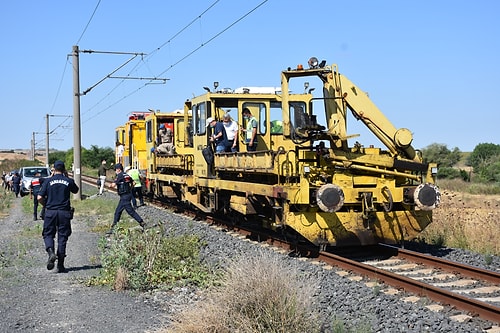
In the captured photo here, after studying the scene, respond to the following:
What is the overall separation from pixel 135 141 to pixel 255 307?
2188 centimetres

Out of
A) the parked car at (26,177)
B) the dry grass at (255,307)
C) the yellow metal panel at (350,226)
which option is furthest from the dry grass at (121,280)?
the parked car at (26,177)

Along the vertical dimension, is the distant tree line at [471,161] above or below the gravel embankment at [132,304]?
above

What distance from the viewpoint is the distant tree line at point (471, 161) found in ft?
139

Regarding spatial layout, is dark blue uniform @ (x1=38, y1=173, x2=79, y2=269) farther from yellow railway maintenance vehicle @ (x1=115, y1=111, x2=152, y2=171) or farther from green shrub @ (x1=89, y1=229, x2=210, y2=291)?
yellow railway maintenance vehicle @ (x1=115, y1=111, x2=152, y2=171)

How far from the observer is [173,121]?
22656 millimetres

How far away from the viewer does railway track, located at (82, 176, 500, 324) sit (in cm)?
749

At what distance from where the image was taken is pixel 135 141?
90.0 ft

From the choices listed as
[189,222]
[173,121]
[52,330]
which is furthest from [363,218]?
Answer: [173,121]

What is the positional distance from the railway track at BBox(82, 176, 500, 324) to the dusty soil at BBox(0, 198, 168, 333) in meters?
3.30

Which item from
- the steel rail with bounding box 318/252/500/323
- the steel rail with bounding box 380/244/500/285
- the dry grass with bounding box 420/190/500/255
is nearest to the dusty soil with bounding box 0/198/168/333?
the steel rail with bounding box 318/252/500/323

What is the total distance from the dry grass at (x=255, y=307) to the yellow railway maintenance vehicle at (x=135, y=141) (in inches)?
759

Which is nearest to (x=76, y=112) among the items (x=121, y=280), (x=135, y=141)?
(x=135, y=141)

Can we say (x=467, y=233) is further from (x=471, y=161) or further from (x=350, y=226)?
(x=471, y=161)

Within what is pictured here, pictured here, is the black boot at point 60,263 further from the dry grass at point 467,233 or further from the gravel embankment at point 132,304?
the dry grass at point 467,233
